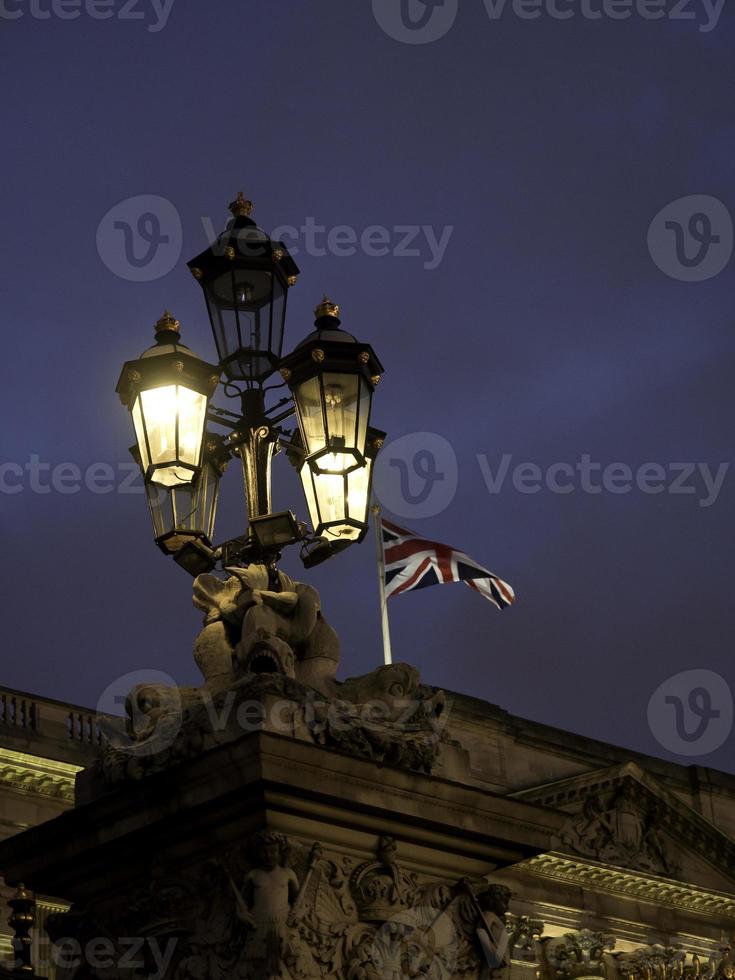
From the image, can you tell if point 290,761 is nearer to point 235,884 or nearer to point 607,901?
point 235,884

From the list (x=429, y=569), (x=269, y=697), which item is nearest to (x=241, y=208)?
(x=269, y=697)

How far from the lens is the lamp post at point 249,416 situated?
359 inches

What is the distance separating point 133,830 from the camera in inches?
→ 301

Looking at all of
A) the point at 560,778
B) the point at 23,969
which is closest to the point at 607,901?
the point at 560,778

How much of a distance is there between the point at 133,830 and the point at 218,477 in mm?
2498

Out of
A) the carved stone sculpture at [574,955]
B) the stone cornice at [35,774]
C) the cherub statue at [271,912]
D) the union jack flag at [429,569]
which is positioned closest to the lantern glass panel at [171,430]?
the cherub statue at [271,912]

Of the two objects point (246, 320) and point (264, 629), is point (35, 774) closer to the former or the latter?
point (246, 320)

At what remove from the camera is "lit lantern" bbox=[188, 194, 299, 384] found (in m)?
9.50

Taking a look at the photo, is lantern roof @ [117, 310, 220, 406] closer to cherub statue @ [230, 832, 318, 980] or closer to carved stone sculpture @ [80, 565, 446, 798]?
carved stone sculpture @ [80, 565, 446, 798]

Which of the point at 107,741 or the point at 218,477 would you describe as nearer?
the point at 107,741

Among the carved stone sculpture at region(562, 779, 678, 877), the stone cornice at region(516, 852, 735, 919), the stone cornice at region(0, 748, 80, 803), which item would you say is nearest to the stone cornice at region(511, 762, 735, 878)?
the carved stone sculpture at region(562, 779, 678, 877)

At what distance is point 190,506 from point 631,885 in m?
41.2

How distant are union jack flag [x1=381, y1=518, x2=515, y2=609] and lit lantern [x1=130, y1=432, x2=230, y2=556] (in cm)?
2230

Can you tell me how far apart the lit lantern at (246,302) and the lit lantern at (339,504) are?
25.8 inches
